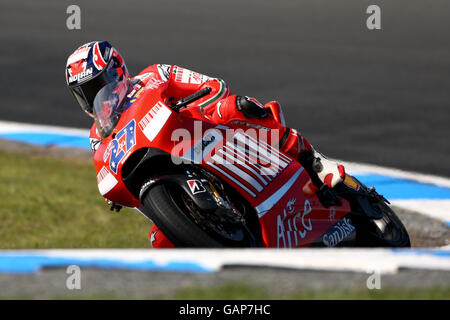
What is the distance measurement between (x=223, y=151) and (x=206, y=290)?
1199 millimetres

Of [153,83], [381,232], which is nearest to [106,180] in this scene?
[153,83]

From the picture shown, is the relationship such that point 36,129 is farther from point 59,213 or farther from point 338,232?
point 338,232

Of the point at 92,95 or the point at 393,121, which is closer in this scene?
the point at 92,95

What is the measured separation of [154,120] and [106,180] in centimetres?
42

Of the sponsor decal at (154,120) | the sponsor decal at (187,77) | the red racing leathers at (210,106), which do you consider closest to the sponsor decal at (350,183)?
the red racing leathers at (210,106)

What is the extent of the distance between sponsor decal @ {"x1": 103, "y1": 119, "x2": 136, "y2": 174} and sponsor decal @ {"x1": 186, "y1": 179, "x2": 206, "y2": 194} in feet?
1.23

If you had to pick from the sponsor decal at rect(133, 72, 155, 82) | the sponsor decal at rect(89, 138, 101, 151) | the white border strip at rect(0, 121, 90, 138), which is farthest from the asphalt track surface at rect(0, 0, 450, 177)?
the sponsor decal at rect(89, 138, 101, 151)

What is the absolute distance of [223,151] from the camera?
423cm

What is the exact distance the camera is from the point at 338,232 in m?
4.73

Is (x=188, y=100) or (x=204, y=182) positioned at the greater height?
(x=188, y=100)

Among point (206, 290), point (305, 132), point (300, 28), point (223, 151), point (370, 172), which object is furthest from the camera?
point (300, 28)

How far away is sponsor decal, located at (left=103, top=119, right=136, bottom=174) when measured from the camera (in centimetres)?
411
